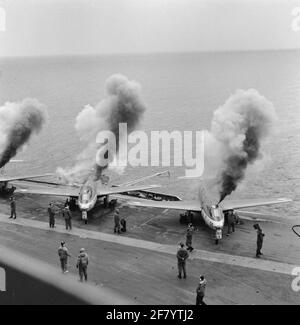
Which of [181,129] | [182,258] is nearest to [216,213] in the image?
[182,258]

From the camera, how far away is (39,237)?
2453 cm

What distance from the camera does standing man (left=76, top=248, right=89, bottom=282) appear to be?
59.8 ft

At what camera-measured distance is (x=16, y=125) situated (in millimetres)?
39406

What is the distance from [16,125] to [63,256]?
901 inches

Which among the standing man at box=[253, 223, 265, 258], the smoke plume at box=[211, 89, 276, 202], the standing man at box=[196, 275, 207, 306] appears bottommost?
the standing man at box=[196, 275, 207, 306]

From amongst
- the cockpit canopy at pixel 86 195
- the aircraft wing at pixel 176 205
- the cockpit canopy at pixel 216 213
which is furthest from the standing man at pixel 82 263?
the aircraft wing at pixel 176 205

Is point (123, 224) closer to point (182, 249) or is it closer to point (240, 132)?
point (182, 249)

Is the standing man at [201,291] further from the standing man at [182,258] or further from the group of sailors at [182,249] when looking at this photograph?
the standing man at [182,258]

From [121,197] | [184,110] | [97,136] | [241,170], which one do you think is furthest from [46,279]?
[184,110]

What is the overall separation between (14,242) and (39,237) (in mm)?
1362

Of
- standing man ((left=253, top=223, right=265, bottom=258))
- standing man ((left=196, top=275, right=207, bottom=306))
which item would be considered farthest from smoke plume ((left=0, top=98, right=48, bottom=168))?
standing man ((left=196, top=275, right=207, bottom=306))

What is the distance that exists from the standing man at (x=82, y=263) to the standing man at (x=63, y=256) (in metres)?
0.96

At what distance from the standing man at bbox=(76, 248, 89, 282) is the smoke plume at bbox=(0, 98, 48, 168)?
2306 cm

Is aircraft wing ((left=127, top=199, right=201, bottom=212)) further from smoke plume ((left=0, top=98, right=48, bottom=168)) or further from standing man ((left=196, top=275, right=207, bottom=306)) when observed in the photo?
smoke plume ((left=0, top=98, right=48, bottom=168))
